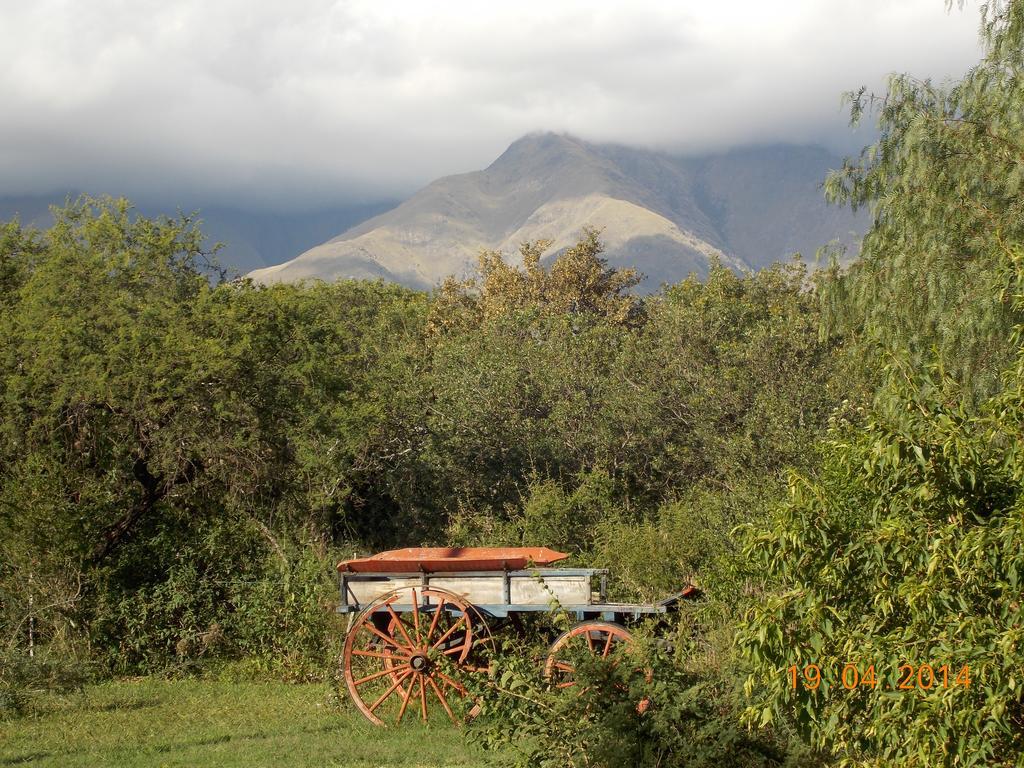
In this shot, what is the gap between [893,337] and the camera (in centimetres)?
1272

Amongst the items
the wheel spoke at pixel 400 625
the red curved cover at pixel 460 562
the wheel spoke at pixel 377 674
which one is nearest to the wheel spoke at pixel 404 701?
the wheel spoke at pixel 377 674

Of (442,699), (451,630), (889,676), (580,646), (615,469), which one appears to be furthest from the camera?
(615,469)

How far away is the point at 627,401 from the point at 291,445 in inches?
237

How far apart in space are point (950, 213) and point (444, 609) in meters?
7.64

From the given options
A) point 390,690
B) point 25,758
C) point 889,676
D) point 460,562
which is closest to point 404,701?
point 390,690

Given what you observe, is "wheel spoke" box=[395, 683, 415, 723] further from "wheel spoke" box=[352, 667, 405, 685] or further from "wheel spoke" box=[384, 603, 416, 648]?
"wheel spoke" box=[384, 603, 416, 648]

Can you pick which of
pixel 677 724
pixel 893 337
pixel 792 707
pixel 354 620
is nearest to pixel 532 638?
pixel 354 620

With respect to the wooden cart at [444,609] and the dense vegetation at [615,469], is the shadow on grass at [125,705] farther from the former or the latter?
the wooden cart at [444,609]

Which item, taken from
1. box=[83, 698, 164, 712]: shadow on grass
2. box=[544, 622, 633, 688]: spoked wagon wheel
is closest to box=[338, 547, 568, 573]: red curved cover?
box=[544, 622, 633, 688]: spoked wagon wheel

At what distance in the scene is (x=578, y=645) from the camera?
755 cm

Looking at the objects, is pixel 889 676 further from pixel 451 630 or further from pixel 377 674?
pixel 377 674

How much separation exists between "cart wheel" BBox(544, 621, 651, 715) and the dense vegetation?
0.32 meters

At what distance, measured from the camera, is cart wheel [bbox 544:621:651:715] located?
752cm

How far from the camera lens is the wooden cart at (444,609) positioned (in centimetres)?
1044
